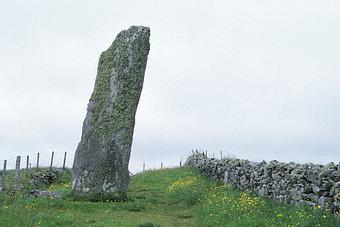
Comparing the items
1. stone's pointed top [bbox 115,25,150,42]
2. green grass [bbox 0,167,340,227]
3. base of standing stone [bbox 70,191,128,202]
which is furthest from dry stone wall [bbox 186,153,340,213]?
stone's pointed top [bbox 115,25,150,42]

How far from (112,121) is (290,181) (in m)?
9.35

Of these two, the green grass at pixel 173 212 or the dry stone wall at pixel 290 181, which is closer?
the dry stone wall at pixel 290 181

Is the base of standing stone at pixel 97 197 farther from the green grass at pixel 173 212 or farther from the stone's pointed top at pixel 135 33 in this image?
the stone's pointed top at pixel 135 33

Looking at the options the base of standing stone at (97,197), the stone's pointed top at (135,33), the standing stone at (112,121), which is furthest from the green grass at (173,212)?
the stone's pointed top at (135,33)

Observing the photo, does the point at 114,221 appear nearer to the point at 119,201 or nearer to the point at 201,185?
the point at 119,201

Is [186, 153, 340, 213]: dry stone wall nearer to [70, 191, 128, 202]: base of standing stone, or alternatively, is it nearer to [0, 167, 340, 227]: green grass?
[0, 167, 340, 227]: green grass

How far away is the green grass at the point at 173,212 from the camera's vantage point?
14.6 meters

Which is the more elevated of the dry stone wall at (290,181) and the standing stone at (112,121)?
Result: the standing stone at (112,121)

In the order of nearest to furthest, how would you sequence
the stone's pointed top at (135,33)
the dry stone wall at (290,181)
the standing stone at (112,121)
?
the dry stone wall at (290,181)
the standing stone at (112,121)
the stone's pointed top at (135,33)

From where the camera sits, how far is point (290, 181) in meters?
17.3

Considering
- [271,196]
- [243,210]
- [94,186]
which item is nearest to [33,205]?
[94,186]

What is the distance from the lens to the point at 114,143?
22.8 meters

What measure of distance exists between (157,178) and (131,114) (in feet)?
41.5

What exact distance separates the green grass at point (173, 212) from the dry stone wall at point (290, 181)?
1.69 feet
